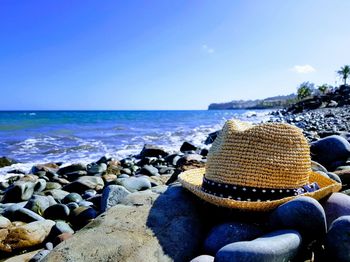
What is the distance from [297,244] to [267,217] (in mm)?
511

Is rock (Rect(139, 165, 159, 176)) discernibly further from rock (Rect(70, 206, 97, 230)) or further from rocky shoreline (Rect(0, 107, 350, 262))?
rocky shoreline (Rect(0, 107, 350, 262))

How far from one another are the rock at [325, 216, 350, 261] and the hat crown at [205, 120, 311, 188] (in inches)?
23.1

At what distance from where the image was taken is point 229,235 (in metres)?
2.46

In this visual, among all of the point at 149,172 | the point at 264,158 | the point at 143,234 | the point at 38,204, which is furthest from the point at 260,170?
the point at 149,172

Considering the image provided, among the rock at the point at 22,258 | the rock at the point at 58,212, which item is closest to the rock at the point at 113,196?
the rock at the point at 22,258

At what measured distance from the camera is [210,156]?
3049 mm

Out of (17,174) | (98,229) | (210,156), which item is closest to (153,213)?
(98,229)

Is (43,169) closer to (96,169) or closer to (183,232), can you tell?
(96,169)

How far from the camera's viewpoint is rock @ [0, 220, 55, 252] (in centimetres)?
407

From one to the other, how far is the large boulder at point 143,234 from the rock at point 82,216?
1.91 metres

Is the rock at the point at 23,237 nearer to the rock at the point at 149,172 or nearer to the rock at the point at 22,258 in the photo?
the rock at the point at 22,258

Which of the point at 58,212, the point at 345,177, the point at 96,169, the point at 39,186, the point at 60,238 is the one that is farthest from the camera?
the point at 96,169

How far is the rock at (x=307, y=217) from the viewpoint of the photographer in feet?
7.50

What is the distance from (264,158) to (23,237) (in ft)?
9.68
